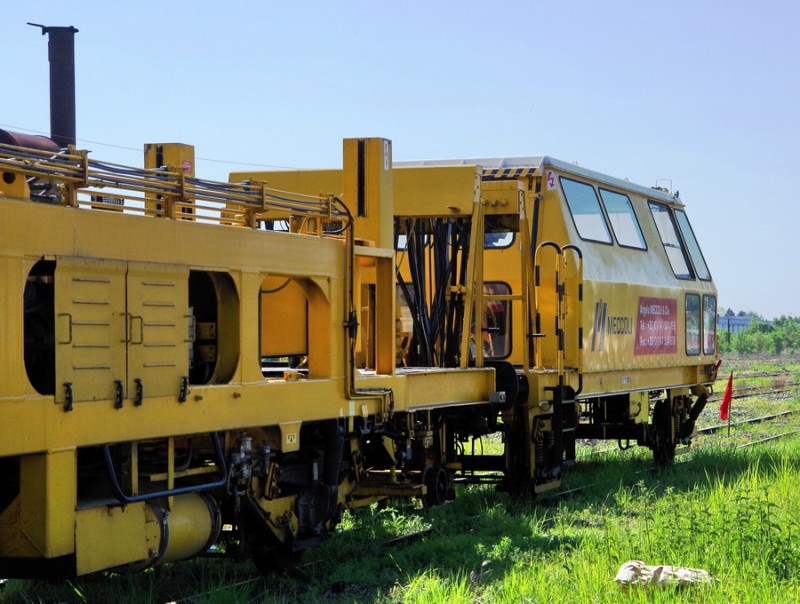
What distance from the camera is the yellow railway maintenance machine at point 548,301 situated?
428 inches

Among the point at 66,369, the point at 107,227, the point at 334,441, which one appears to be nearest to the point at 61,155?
the point at 107,227

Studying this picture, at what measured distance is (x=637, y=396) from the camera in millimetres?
14633

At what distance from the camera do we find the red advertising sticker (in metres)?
14.5

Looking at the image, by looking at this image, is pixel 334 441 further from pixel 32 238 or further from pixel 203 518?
pixel 32 238

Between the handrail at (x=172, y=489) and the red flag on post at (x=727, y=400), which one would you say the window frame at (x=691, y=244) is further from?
the handrail at (x=172, y=489)

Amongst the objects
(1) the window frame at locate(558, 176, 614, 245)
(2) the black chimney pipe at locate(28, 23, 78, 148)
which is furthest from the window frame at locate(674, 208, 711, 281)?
(2) the black chimney pipe at locate(28, 23, 78, 148)

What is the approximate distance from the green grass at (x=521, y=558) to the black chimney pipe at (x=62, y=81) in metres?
8.50

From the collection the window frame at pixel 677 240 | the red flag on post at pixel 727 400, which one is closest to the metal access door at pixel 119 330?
the window frame at pixel 677 240

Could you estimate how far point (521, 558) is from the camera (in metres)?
8.70

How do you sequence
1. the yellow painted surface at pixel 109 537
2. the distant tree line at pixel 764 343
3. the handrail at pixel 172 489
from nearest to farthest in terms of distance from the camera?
the yellow painted surface at pixel 109 537, the handrail at pixel 172 489, the distant tree line at pixel 764 343

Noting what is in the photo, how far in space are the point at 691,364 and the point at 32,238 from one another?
A: 11749mm

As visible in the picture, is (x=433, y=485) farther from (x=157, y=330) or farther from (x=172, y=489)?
(x=157, y=330)

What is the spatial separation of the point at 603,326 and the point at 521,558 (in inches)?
199

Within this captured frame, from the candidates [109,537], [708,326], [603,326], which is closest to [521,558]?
[109,537]
